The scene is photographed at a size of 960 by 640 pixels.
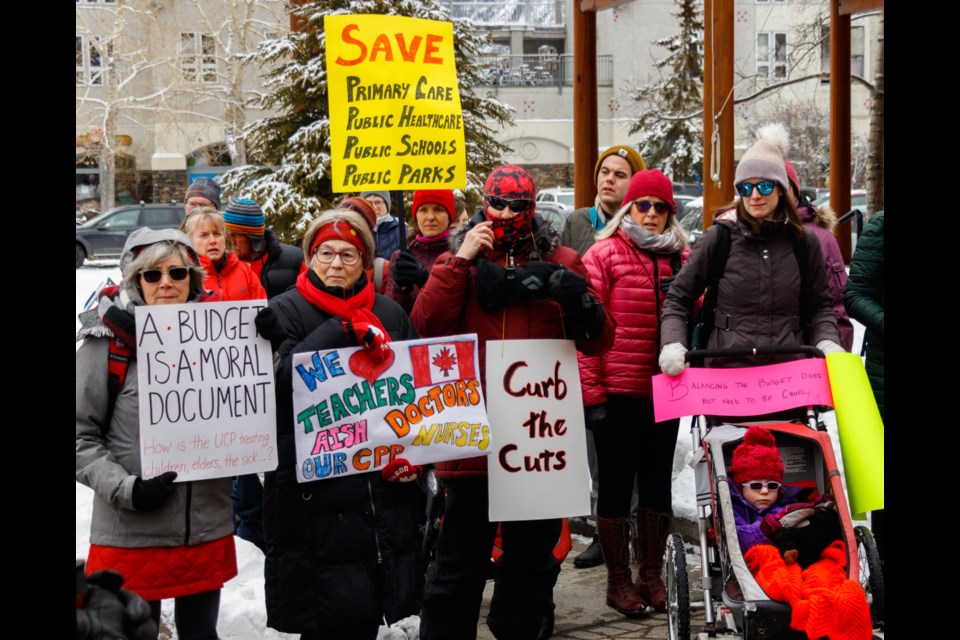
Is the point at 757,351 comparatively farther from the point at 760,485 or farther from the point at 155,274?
the point at 155,274


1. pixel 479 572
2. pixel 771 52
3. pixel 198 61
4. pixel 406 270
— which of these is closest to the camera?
pixel 479 572

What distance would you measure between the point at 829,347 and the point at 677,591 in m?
1.38

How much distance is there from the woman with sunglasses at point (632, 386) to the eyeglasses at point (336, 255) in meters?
1.70

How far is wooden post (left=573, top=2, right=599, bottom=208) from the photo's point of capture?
469 inches

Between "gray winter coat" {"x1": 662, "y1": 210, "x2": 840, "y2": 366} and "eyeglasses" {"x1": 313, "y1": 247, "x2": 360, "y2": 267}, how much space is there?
1.59 metres

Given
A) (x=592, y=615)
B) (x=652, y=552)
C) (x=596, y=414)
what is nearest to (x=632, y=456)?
(x=596, y=414)

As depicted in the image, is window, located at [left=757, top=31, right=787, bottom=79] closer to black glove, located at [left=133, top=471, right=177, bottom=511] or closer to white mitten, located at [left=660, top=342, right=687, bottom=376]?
white mitten, located at [left=660, top=342, right=687, bottom=376]

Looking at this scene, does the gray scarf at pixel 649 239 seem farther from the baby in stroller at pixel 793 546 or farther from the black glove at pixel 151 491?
the black glove at pixel 151 491

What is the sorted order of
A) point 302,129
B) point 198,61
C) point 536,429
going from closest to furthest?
1. point 536,429
2. point 302,129
3. point 198,61

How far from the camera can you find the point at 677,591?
4.96 meters

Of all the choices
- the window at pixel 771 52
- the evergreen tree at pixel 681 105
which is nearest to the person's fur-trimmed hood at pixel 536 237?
the evergreen tree at pixel 681 105

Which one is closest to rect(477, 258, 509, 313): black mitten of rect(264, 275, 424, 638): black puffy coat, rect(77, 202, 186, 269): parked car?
rect(264, 275, 424, 638): black puffy coat

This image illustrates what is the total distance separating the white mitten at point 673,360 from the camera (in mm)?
5406
